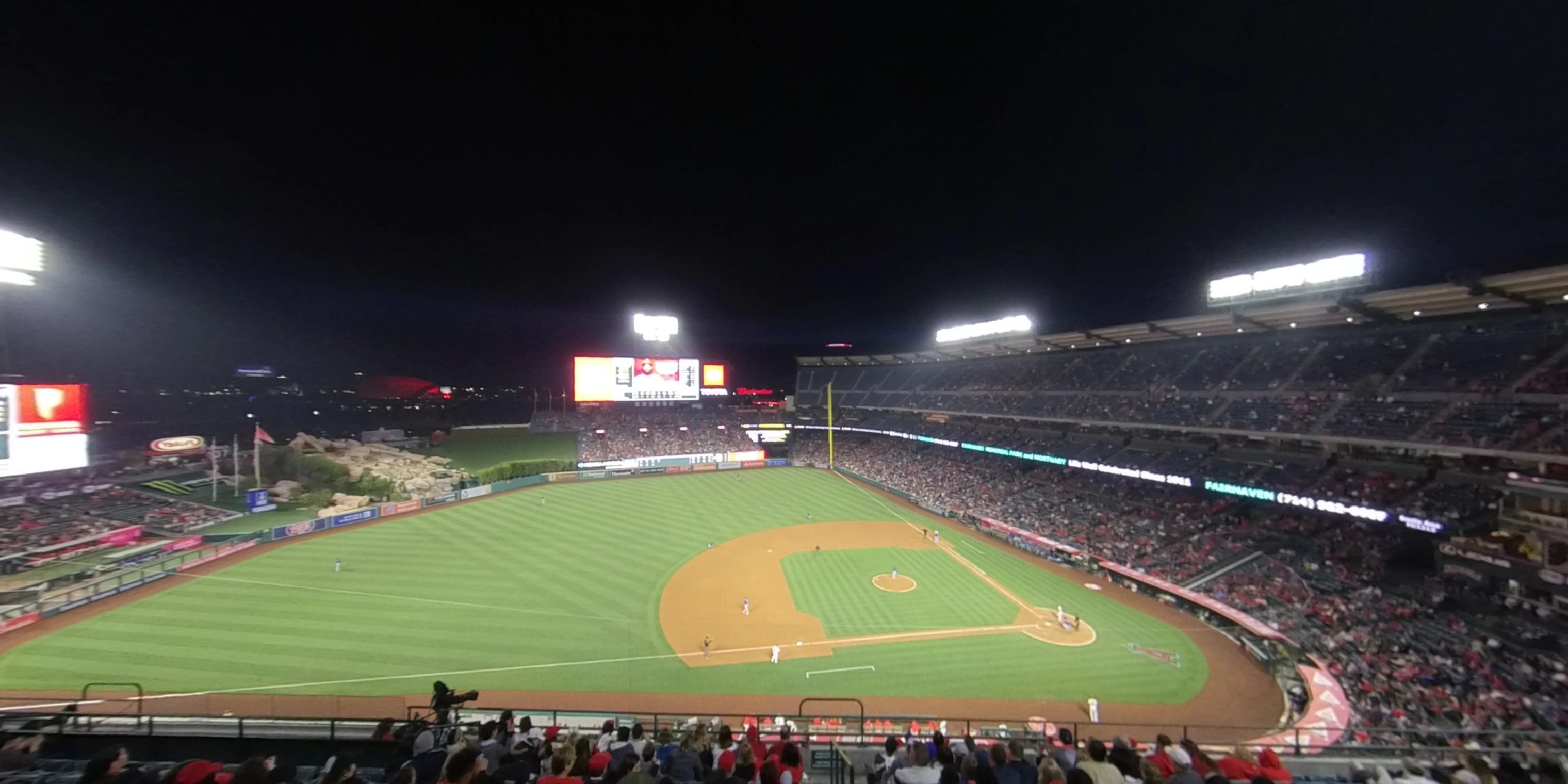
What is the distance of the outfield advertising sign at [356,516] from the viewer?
31.6 metres

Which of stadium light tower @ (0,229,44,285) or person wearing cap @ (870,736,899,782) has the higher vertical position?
stadium light tower @ (0,229,44,285)

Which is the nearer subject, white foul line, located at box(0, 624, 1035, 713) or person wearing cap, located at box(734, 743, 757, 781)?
person wearing cap, located at box(734, 743, 757, 781)

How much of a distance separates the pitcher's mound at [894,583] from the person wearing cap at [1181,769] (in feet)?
56.6

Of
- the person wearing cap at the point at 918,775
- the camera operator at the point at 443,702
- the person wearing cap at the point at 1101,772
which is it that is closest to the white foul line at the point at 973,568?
the person wearing cap at the point at 1101,772

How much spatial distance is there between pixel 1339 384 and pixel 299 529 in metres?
53.4

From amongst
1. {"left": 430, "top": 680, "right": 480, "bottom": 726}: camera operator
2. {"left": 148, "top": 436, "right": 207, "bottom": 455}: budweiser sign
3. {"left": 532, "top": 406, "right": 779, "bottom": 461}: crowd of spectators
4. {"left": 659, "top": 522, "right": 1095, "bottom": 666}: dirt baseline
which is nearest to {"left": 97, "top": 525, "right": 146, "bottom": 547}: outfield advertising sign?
{"left": 148, "top": 436, "right": 207, "bottom": 455}: budweiser sign

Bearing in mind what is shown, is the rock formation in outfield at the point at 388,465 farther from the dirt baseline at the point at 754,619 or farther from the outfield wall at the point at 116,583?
the dirt baseline at the point at 754,619

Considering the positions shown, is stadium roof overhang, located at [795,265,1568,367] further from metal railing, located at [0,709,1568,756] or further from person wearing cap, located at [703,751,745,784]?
person wearing cap, located at [703,751,745,784]

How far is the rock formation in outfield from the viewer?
38.8 meters

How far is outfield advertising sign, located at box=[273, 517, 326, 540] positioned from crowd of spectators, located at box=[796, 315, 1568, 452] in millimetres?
45686

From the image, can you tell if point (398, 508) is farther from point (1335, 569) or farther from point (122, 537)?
point (1335, 569)

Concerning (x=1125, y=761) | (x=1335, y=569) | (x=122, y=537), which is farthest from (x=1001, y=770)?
(x=122, y=537)

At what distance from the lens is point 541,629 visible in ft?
62.6

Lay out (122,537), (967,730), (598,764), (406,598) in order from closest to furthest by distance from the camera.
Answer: (598,764)
(967,730)
(406,598)
(122,537)
